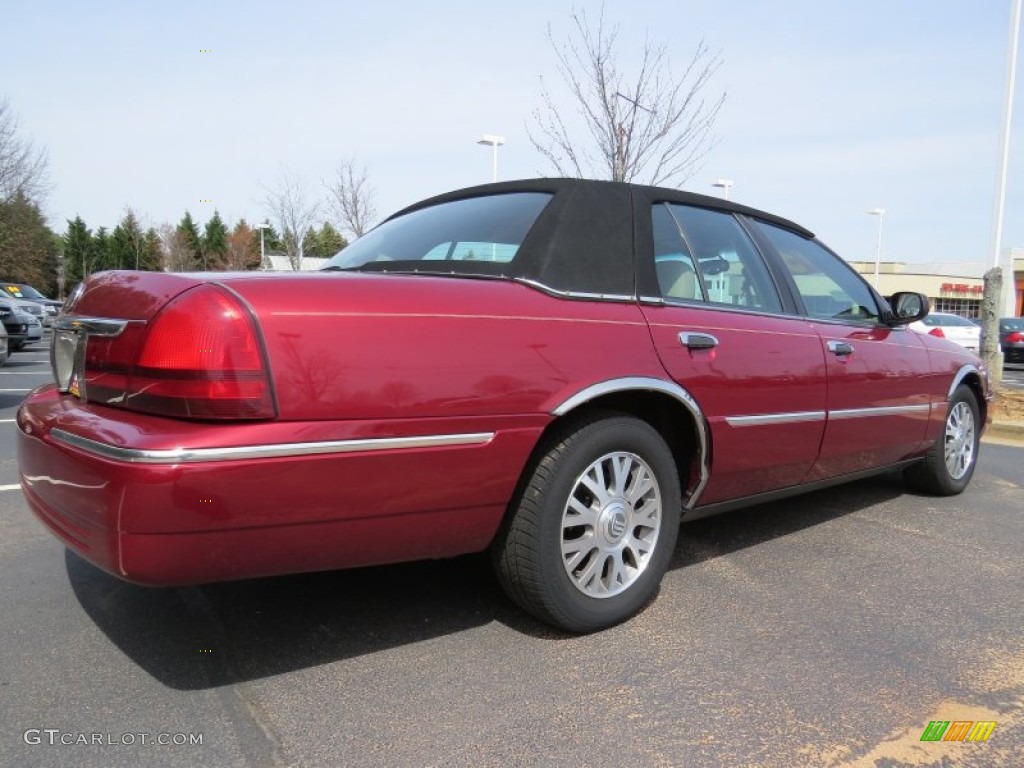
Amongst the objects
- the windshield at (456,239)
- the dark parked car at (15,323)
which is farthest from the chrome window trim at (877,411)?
the dark parked car at (15,323)

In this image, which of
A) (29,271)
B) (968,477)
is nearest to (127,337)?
(968,477)

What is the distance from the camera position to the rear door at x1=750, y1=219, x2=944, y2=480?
360 centimetres

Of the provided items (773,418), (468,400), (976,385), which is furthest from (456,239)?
(976,385)

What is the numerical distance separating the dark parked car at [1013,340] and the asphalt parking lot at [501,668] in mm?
20851

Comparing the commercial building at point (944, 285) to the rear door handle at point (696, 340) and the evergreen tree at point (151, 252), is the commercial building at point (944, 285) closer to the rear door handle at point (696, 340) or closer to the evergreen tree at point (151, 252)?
the evergreen tree at point (151, 252)

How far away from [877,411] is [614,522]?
6.21 ft

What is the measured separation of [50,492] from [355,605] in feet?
3.62

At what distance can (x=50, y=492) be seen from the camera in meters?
2.30

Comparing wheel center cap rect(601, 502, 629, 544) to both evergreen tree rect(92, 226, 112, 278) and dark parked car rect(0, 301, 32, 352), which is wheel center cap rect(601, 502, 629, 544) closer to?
dark parked car rect(0, 301, 32, 352)

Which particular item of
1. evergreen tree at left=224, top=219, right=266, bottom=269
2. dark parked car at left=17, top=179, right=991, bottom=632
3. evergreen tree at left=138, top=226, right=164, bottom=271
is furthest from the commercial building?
dark parked car at left=17, top=179, right=991, bottom=632

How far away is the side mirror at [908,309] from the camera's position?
13.6 feet

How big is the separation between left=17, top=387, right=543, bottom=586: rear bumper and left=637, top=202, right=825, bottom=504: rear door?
0.82 m

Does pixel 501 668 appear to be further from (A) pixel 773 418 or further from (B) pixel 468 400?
(A) pixel 773 418

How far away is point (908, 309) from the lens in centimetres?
420
